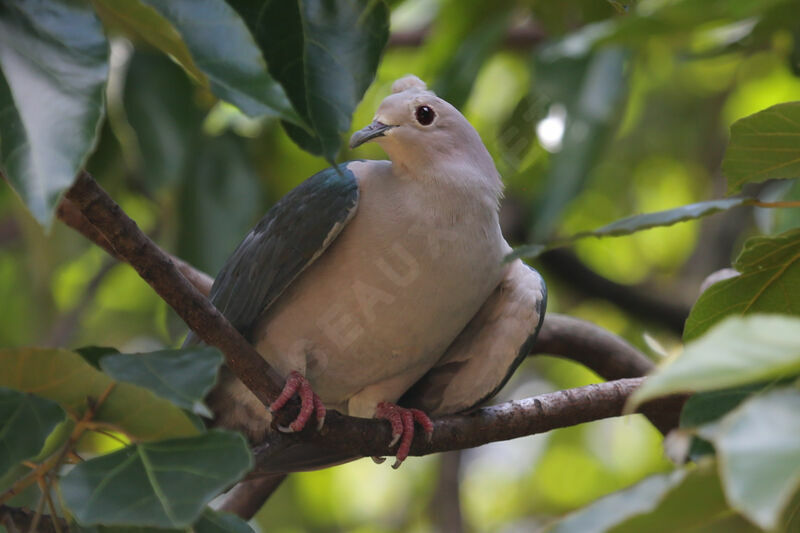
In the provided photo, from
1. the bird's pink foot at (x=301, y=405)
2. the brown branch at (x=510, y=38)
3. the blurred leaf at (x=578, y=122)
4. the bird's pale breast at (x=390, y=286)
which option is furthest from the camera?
the brown branch at (x=510, y=38)

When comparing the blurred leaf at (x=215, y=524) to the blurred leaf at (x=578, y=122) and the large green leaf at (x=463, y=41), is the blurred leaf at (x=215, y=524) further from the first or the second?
the large green leaf at (x=463, y=41)

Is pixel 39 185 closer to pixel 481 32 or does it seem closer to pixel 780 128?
pixel 780 128

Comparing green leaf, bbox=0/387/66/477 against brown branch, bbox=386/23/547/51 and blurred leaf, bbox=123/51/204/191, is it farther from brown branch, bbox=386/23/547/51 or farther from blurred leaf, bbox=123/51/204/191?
brown branch, bbox=386/23/547/51

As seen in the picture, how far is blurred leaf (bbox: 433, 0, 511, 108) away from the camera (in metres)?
3.16

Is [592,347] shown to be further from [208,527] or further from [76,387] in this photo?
[76,387]

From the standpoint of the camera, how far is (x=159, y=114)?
325cm

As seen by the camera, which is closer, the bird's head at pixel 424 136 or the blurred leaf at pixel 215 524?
the blurred leaf at pixel 215 524

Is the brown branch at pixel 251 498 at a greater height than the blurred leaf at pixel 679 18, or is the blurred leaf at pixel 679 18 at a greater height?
the blurred leaf at pixel 679 18

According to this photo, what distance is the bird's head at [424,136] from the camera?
2.34 meters

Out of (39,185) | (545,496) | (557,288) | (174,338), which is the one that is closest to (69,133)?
(39,185)

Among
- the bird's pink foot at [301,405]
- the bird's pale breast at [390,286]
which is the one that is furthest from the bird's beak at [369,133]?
the bird's pink foot at [301,405]

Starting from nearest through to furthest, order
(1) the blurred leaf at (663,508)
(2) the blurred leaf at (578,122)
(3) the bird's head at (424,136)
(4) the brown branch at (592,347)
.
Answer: (1) the blurred leaf at (663,508)
(3) the bird's head at (424,136)
(4) the brown branch at (592,347)
(2) the blurred leaf at (578,122)

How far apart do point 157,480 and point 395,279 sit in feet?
3.35

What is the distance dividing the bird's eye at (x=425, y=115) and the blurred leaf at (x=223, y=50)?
1.08 meters
